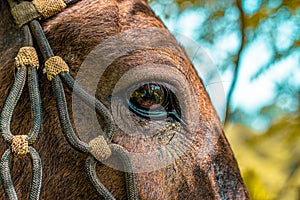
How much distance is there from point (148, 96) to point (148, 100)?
18mm

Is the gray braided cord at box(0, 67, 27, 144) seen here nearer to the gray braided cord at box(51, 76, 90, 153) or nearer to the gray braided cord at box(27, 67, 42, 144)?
the gray braided cord at box(27, 67, 42, 144)

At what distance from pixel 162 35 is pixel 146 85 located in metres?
0.35

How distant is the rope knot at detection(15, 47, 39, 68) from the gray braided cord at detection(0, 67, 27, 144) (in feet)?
0.09

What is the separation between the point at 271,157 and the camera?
6.56 m

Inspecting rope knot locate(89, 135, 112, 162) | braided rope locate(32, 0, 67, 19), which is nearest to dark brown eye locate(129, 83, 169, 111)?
rope knot locate(89, 135, 112, 162)

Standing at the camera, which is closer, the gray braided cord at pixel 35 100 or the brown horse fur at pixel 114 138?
the gray braided cord at pixel 35 100

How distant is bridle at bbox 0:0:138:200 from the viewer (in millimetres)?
2256

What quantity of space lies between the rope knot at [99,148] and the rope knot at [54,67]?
1.05ft

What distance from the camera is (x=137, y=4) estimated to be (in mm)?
2922

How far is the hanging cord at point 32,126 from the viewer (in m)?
2.25

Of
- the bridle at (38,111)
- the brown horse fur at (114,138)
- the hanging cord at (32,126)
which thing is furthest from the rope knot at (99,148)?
the hanging cord at (32,126)

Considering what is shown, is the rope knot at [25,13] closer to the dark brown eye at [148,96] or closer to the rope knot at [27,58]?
the rope knot at [27,58]

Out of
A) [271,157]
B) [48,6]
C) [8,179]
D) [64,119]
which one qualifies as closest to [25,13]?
[48,6]

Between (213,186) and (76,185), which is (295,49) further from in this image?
(76,185)
